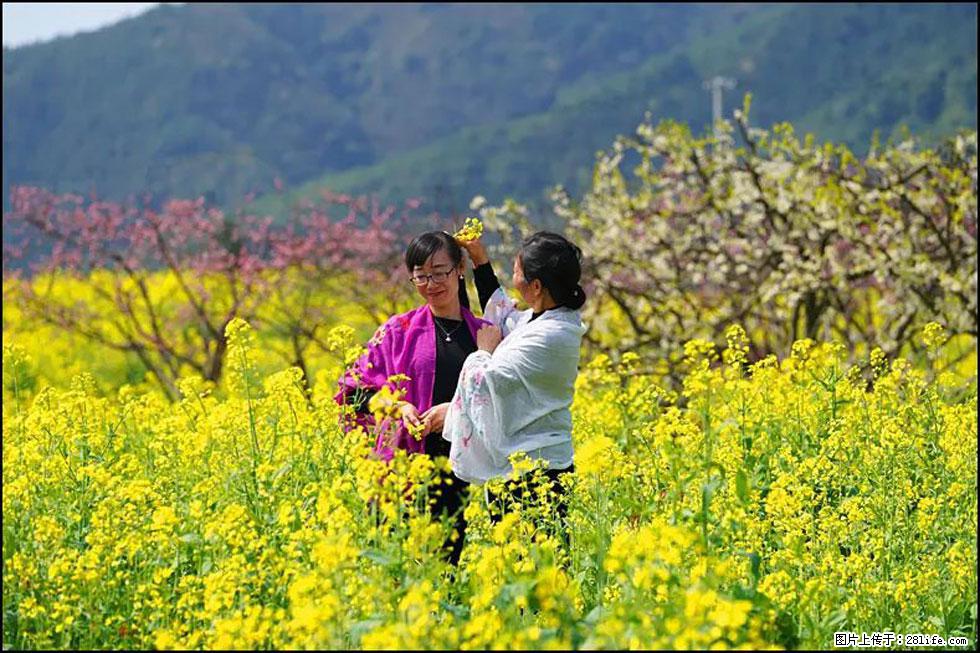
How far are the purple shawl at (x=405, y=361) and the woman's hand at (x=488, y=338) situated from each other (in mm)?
111

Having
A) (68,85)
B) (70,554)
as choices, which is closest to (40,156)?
(68,85)

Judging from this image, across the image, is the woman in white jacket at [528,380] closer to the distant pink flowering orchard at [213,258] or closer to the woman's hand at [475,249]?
the woman's hand at [475,249]

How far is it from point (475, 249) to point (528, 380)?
0.65m

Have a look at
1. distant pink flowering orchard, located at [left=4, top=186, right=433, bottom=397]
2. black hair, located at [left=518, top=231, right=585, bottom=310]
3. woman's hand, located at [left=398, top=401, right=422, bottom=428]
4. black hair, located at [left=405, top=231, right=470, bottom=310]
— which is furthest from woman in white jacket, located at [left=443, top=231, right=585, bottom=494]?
distant pink flowering orchard, located at [left=4, top=186, right=433, bottom=397]

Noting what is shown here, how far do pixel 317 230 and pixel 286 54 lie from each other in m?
114

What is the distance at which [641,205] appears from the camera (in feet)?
35.7

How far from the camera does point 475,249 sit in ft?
16.0

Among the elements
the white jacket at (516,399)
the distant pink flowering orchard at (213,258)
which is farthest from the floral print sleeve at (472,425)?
the distant pink flowering orchard at (213,258)

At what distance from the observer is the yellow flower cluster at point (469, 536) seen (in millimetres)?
3189

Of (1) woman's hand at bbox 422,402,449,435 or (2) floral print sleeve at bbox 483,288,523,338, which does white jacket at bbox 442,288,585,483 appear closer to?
(1) woman's hand at bbox 422,402,449,435

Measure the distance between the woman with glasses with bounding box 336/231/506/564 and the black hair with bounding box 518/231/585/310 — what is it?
14.4 inches

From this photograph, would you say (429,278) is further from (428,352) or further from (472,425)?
(472,425)

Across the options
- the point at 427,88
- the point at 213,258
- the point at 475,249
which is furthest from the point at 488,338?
the point at 427,88

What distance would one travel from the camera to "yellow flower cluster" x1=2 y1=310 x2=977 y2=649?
10.5 feet
